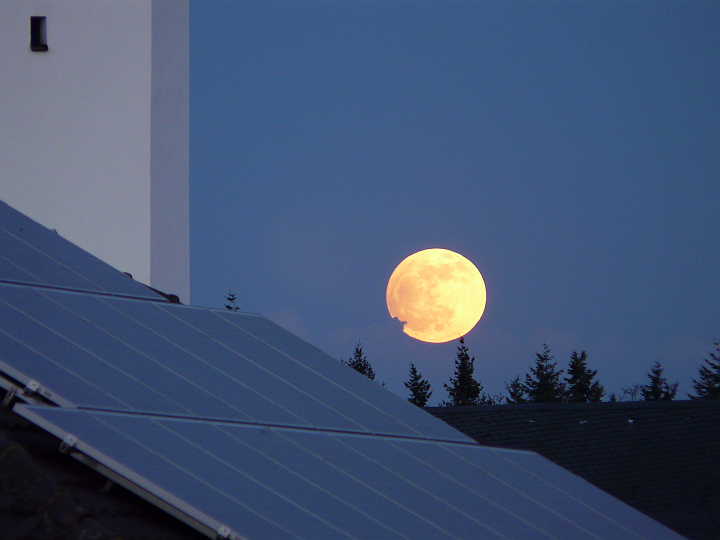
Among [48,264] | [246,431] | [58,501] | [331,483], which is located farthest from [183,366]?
[58,501]

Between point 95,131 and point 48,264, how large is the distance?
637 inches

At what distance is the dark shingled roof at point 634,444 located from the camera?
19.1 meters

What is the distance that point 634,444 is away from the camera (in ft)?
70.9

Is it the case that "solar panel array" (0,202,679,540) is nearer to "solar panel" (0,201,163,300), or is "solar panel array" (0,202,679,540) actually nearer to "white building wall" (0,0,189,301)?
"solar panel" (0,201,163,300)

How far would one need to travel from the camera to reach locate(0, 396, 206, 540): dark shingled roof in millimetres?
5121

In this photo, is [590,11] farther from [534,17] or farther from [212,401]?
[212,401]

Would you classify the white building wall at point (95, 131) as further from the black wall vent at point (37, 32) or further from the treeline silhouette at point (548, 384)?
the treeline silhouette at point (548, 384)

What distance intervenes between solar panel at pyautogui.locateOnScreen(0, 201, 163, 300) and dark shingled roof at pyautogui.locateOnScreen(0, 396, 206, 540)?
2.42 metres

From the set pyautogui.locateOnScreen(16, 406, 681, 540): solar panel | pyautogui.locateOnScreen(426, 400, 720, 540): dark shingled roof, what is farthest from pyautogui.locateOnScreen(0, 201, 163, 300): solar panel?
pyautogui.locateOnScreen(426, 400, 720, 540): dark shingled roof

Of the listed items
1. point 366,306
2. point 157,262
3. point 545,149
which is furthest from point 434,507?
point 545,149

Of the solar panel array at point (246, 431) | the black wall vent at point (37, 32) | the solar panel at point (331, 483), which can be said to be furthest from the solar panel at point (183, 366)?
the black wall vent at point (37, 32)

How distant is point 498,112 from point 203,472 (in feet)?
424

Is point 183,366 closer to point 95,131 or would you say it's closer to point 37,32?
point 95,131

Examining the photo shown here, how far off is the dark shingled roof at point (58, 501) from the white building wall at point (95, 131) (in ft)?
57.7
